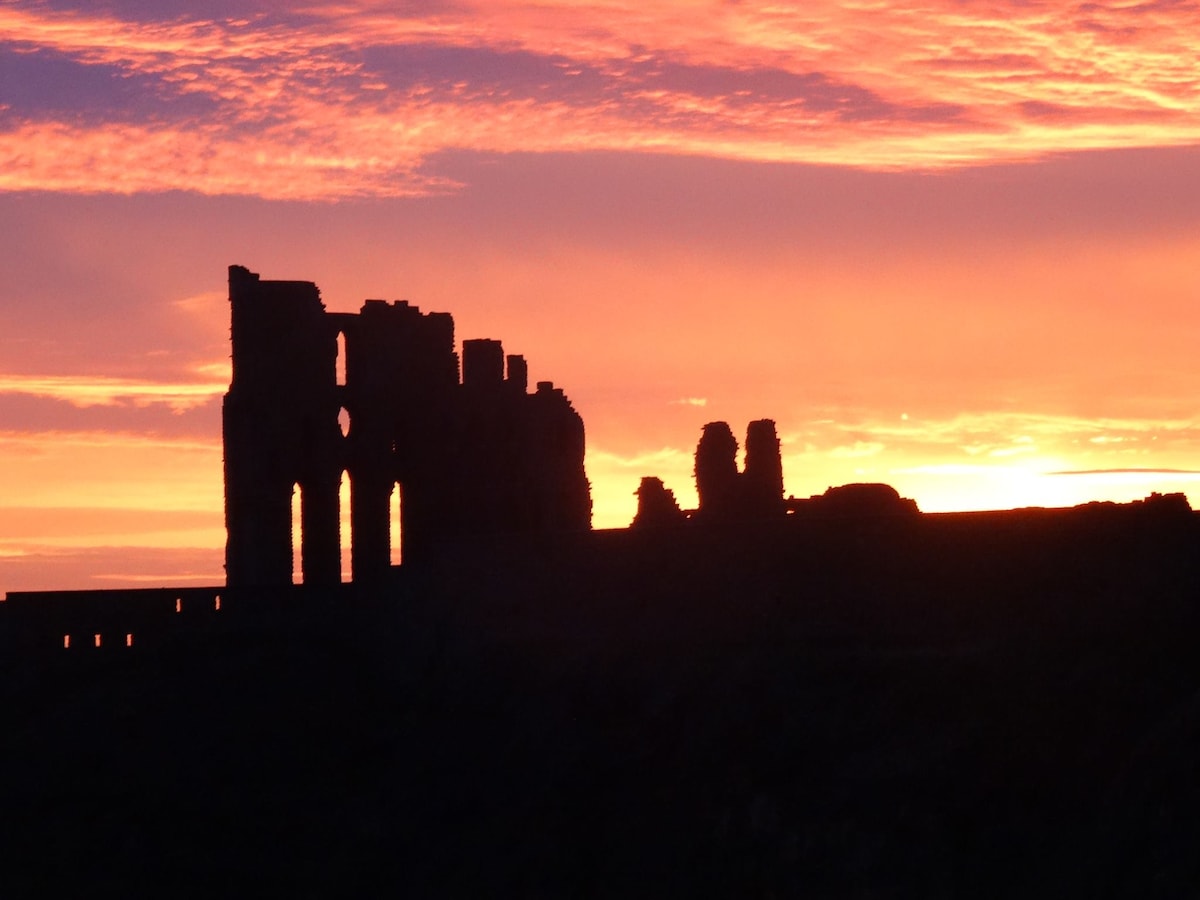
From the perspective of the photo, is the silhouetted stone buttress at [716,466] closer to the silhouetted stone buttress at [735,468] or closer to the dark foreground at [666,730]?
the silhouetted stone buttress at [735,468]

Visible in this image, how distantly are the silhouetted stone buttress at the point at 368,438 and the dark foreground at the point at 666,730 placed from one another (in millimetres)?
3943

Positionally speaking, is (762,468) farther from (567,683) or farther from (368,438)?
(567,683)

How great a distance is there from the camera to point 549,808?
2922 centimetres

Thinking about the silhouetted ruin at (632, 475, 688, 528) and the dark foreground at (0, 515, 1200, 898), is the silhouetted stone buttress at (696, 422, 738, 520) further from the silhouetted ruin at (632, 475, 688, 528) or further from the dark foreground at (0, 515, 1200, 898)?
the dark foreground at (0, 515, 1200, 898)

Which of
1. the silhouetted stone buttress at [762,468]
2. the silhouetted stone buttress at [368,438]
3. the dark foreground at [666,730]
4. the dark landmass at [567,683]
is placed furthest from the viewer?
the silhouetted stone buttress at [368,438]

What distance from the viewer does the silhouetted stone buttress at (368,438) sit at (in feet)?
144

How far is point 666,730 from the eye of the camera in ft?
94.4

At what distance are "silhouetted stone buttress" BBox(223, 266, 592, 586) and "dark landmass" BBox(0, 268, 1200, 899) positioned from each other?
7cm

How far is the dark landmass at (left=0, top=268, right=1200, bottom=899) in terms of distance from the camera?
23.1 m

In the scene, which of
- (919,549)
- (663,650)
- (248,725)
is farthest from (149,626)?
(919,549)

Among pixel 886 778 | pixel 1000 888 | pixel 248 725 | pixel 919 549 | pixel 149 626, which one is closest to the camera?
pixel 1000 888

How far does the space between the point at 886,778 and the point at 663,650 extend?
313 inches

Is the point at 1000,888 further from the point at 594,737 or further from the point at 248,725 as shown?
the point at 248,725

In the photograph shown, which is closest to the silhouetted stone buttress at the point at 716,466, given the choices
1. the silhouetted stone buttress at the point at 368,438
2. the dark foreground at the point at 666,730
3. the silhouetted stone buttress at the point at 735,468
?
the silhouetted stone buttress at the point at 735,468
